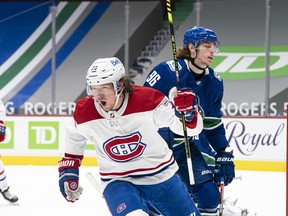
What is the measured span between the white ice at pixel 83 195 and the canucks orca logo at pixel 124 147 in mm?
2139

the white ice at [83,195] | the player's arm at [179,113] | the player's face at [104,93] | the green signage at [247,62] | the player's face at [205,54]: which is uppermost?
the green signage at [247,62]

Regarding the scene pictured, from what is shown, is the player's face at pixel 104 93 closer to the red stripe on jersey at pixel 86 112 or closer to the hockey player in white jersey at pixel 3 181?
the red stripe on jersey at pixel 86 112

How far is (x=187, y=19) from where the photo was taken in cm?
969

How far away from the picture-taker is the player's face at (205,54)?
348 centimetres

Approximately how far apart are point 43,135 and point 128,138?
5.70m

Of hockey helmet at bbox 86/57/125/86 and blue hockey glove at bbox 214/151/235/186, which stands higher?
hockey helmet at bbox 86/57/125/86

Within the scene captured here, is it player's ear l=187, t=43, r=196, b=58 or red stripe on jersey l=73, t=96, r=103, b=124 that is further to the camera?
player's ear l=187, t=43, r=196, b=58

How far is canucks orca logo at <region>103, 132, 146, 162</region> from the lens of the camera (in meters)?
2.95

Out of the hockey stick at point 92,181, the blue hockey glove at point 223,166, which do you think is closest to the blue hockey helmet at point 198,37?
the blue hockey glove at point 223,166

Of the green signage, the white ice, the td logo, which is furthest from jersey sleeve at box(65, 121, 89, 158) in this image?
the green signage

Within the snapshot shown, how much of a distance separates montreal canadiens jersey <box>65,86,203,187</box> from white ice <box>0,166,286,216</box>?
208cm

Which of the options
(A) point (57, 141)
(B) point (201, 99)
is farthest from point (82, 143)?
(A) point (57, 141)

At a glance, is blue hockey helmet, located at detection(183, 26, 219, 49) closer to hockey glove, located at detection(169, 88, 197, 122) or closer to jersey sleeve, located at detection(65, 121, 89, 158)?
hockey glove, located at detection(169, 88, 197, 122)

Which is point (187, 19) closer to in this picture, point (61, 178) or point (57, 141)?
point (57, 141)
